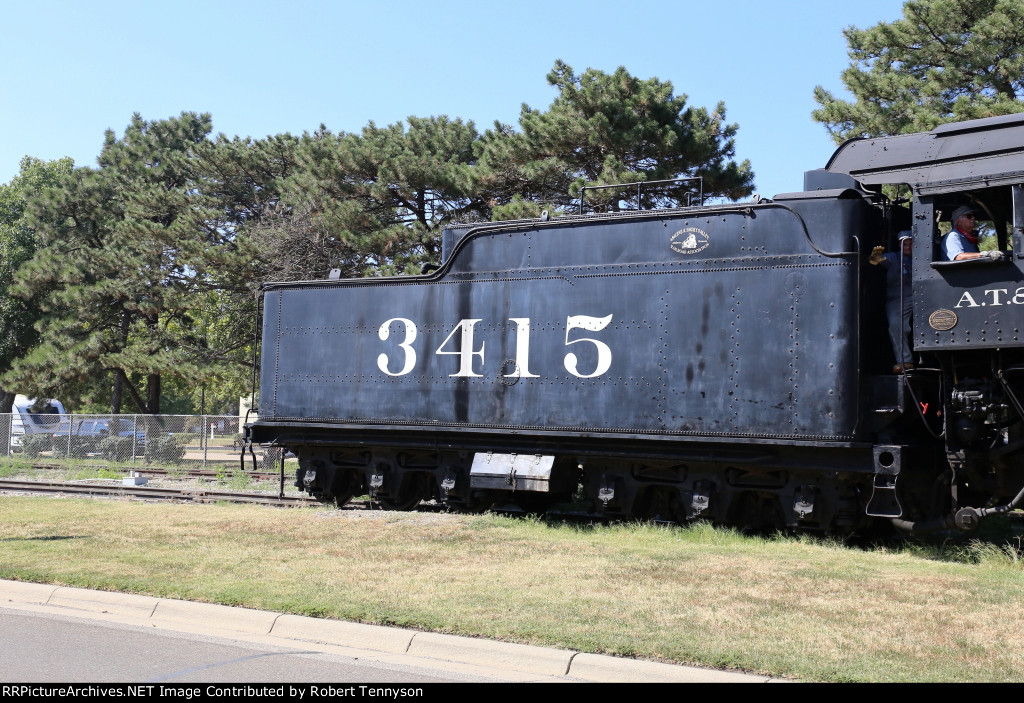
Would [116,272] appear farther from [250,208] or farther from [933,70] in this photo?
[933,70]

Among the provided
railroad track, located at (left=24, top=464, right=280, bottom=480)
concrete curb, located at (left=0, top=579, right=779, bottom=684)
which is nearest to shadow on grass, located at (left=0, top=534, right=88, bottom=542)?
concrete curb, located at (left=0, top=579, right=779, bottom=684)

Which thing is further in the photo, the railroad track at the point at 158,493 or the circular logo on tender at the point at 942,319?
the railroad track at the point at 158,493

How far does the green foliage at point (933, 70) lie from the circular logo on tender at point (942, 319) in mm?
9563

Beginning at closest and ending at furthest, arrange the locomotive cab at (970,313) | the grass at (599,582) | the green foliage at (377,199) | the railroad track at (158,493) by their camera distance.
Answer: the grass at (599,582) < the locomotive cab at (970,313) < the railroad track at (158,493) < the green foliage at (377,199)

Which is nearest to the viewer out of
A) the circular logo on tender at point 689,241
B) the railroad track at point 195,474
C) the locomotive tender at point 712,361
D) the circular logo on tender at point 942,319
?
the circular logo on tender at point 942,319

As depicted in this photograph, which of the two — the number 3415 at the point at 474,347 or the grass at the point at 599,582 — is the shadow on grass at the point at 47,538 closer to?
the grass at the point at 599,582

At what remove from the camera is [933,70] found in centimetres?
1936

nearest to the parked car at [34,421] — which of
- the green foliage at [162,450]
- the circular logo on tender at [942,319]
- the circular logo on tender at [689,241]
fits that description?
the green foliage at [162,450]

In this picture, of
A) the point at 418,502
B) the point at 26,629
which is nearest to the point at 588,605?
the point at 26,629

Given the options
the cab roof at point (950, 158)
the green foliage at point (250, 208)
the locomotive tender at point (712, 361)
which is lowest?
the locomotive tender at point (712, 361)

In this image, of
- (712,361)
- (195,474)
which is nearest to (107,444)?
(195,474)

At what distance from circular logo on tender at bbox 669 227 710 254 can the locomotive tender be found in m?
0.02

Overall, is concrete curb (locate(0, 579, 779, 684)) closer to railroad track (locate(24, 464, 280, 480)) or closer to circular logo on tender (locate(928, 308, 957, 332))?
circular logo on tender (locate(928, 308, 957, 332))

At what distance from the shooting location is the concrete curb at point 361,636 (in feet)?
18.2
